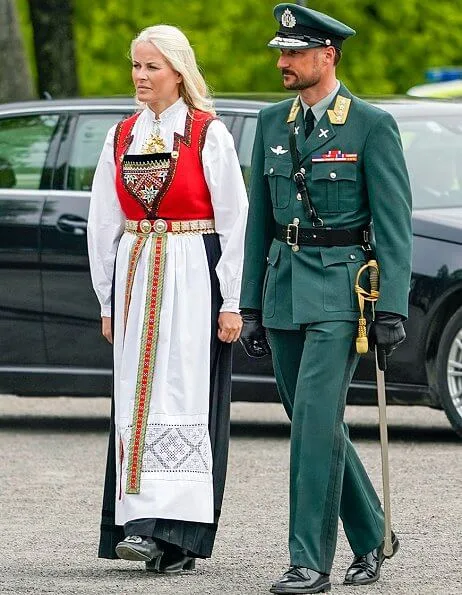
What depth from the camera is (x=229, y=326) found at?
22.7 feet

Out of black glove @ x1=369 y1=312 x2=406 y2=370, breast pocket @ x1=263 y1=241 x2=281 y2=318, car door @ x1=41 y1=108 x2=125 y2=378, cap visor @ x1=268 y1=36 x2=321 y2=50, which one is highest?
cap visor @ x1=268 y1=36 x2=321 y2=50

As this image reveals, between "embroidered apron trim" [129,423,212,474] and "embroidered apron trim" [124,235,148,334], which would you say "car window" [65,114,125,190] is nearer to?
"embroidered apron trim" [124,235,148,334]

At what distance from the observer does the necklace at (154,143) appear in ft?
22.7

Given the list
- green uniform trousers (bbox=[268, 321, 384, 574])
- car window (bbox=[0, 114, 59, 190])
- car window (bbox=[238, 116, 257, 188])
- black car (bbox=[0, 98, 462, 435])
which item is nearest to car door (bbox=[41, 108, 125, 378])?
black car (bbox=[0, 98, 462, 435])

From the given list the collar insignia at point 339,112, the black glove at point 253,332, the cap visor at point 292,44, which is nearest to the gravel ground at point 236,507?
the black glove at point 253,332

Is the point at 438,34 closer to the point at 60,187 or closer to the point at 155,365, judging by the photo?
the point at 60,187

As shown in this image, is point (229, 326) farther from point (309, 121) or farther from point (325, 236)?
point (309, 121)

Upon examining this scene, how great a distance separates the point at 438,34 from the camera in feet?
116

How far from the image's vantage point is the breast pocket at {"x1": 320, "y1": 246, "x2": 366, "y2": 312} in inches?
248

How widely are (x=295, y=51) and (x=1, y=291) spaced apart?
4533mm

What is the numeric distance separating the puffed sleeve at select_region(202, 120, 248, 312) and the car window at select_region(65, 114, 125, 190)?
3.63 metres

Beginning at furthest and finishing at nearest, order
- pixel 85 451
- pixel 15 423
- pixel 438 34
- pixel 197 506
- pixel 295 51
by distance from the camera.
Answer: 1. pixel 438 34
2. pixel 15 423
3. pixel 85 451
4. pixel 197 506
5. pixel 295 51

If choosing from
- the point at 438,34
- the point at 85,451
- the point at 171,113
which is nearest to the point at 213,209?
the point at 171,113

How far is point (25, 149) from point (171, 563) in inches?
171
